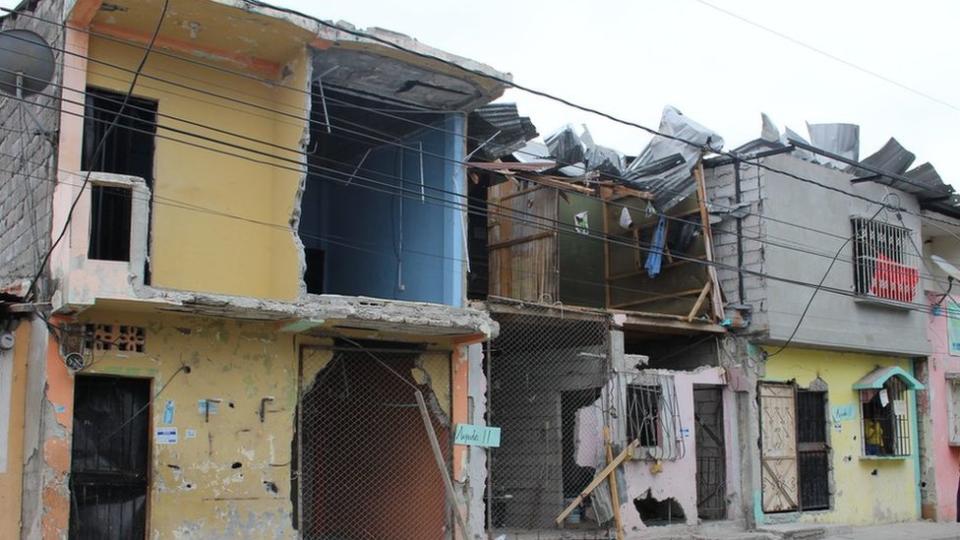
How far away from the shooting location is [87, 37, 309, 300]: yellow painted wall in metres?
11.5

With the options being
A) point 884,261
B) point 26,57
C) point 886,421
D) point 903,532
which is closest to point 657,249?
point 884,261

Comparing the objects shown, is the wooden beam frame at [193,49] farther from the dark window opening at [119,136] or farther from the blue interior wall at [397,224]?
the blue interior wall at [397,224]

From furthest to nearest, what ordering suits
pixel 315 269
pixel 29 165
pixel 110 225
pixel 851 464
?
pixel 851 464
pixel 315 269
pixel 110 225
pixel 29 165

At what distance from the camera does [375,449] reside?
45.7ft

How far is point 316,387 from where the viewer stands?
43.4 feet

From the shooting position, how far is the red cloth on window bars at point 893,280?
18.6m

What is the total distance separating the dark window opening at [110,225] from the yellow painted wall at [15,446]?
4.42ft

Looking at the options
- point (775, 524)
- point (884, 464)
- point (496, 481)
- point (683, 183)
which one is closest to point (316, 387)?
point (496, 481)

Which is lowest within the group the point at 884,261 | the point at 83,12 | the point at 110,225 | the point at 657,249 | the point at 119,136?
Answer: the point at 110,225

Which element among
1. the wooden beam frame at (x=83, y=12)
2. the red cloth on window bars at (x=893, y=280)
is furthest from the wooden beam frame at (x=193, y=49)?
the red cloth on window bars at (x=893, y=280)

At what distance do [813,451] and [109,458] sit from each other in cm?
1157

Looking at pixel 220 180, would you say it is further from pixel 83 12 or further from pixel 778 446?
pixel 778 446

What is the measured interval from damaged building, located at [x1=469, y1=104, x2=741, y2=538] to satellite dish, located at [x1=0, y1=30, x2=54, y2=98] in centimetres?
528

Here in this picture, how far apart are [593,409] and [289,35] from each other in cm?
671
